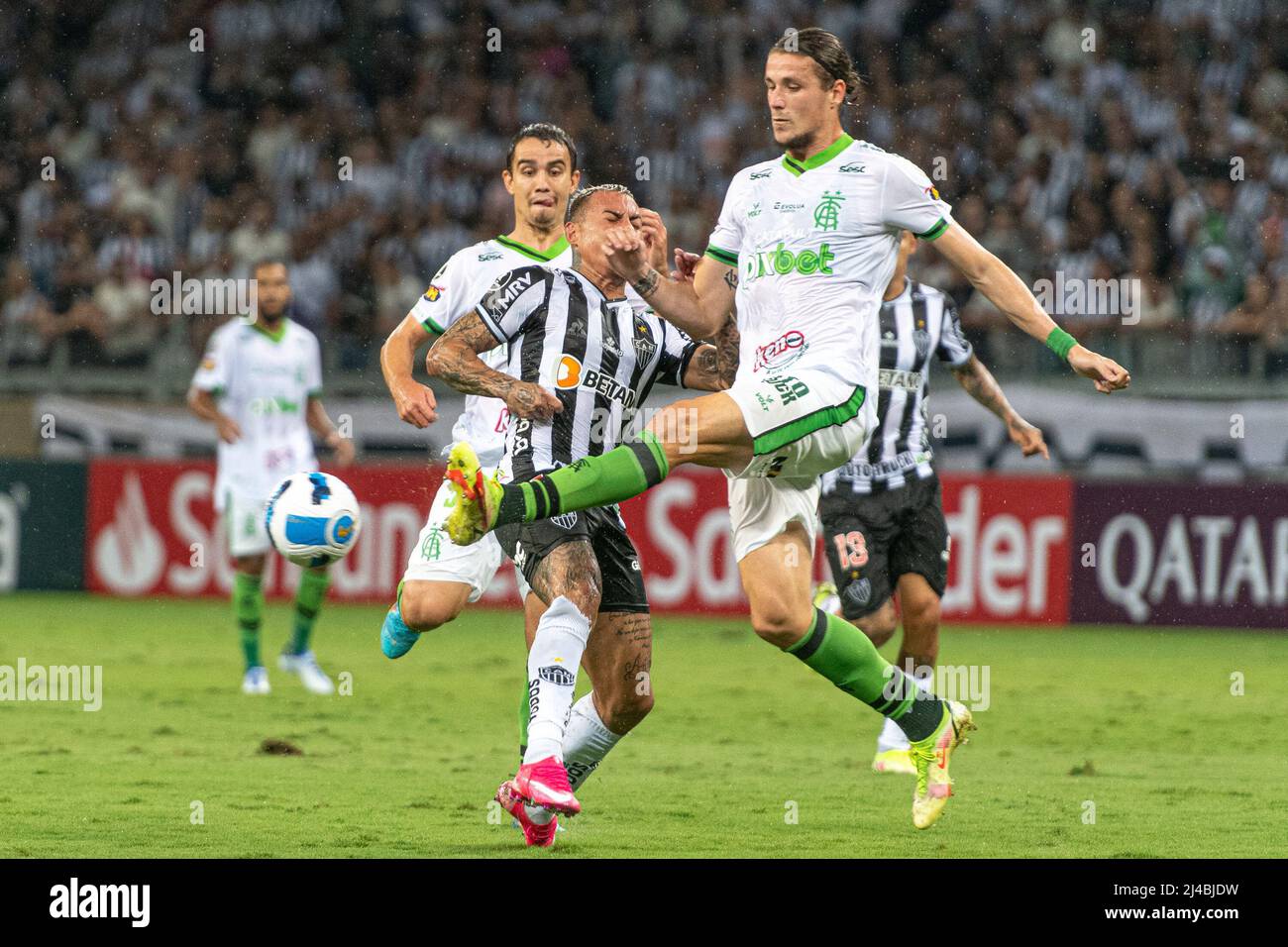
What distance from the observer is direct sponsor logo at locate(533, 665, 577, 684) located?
609cm

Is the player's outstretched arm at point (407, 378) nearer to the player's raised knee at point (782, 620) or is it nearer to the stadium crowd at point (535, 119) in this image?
the player's raised knee at point (782, 620)

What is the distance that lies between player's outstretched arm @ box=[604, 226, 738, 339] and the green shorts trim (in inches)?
26.6

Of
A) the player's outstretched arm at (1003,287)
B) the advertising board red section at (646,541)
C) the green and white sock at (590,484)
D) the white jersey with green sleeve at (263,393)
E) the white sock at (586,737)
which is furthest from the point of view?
the advertising board red section at (646,541)

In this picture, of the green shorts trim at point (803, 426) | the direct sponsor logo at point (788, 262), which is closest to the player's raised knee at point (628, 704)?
the green shorts trim at point (803, 426)

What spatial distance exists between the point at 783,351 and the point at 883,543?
2467 millimetres

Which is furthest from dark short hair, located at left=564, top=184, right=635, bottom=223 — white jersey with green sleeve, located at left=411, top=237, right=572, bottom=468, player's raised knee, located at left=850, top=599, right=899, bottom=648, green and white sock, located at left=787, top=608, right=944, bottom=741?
player's raised knee, located at left=850, top=599, right=899, bottom=648

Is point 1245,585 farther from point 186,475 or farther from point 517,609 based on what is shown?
point 186,475

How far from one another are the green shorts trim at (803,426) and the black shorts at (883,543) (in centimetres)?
238

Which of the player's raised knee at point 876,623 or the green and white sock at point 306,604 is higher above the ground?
the player's raised knee at point 876,623

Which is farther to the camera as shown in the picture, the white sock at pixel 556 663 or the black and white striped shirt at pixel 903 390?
the black and white striped shirt at pixel 903 390

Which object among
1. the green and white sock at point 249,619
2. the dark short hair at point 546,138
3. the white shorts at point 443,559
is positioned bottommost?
the green and white sock at point 249,619

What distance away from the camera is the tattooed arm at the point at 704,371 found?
271 inches

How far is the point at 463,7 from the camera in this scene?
20.5 m

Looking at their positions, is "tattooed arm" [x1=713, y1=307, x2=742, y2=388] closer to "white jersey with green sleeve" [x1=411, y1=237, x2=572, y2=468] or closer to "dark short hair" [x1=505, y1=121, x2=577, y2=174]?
"white jersey with green sleeve" [x1=411, y1=237, x2=572, y2=468]
